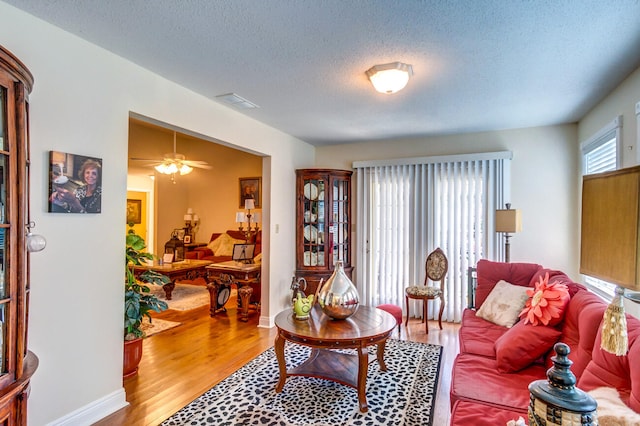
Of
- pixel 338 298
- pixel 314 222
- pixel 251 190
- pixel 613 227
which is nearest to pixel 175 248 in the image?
pixel 251 190

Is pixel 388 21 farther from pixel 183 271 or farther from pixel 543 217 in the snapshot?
pixel 183 271

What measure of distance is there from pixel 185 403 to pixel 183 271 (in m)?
3.51

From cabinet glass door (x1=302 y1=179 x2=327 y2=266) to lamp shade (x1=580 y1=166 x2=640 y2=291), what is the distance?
379cm

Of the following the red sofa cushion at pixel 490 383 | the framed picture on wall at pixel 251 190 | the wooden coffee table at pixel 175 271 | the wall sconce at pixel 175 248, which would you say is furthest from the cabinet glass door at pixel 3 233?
the wall sconce at pixel 175 248

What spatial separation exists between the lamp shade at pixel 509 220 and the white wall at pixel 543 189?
0.63 m

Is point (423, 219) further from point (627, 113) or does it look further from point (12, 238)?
point (12, 238)

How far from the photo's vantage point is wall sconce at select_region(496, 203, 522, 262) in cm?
374

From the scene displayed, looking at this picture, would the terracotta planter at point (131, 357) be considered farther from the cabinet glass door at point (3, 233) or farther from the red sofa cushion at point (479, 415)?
the red sofa cushion at point (479, 415)

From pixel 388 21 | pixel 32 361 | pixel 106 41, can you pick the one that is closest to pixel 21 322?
pixel 32 361

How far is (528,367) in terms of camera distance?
2.12 meters

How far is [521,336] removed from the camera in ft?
6.98

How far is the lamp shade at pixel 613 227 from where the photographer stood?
0.97 metres

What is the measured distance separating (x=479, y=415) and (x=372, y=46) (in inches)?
85.1

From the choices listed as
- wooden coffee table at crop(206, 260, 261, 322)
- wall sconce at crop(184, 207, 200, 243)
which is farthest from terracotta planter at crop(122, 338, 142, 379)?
wall sconce at crop(184, 207, 200, 243)
